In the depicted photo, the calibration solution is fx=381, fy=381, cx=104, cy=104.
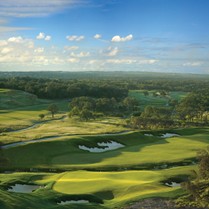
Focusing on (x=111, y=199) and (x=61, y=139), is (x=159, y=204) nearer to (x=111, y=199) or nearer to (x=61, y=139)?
(x=111, y=199)

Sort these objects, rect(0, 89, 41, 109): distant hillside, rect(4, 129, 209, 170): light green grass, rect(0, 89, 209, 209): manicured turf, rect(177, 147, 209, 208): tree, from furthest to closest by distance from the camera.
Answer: rect(0, 89, 41, 109): distant hillside → rect(4, 129, 209, 170): light green grass → rect(0, 89, 209, 209): manicured turf → rect(177, 147, 209, 208): tree

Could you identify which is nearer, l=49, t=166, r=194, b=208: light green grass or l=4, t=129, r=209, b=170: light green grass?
l=49, t=166, r=194, b=208: light green grass

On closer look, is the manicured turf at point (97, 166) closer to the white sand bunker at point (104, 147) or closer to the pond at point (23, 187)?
the pond at point (23, 187)

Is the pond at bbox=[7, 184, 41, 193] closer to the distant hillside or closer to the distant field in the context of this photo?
the distant field

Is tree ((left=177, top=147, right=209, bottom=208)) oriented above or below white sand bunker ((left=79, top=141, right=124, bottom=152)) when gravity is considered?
above

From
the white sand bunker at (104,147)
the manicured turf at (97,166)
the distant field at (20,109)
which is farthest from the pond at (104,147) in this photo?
the distant field at (20,109)

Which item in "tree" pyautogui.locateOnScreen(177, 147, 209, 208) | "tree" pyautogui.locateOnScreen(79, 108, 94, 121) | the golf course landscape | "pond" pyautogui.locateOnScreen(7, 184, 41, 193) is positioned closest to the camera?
"tree" pyautogui.locateOnScreen(177, 147, 209, 208)

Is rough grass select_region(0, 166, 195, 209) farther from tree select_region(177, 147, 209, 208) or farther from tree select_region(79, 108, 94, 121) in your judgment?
tree select_region(79, 108, 94, 121)

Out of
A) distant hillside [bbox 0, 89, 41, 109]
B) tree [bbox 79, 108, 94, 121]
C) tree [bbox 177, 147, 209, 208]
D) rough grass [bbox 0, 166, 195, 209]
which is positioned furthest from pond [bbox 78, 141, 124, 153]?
distant hillside [bbox 0, 89, 41, 109]

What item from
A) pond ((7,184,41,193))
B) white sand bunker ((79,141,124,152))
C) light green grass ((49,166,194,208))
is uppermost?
light green grass ((49,166,194,208))

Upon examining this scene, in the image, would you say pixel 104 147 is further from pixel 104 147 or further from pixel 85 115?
pixel 85 115
